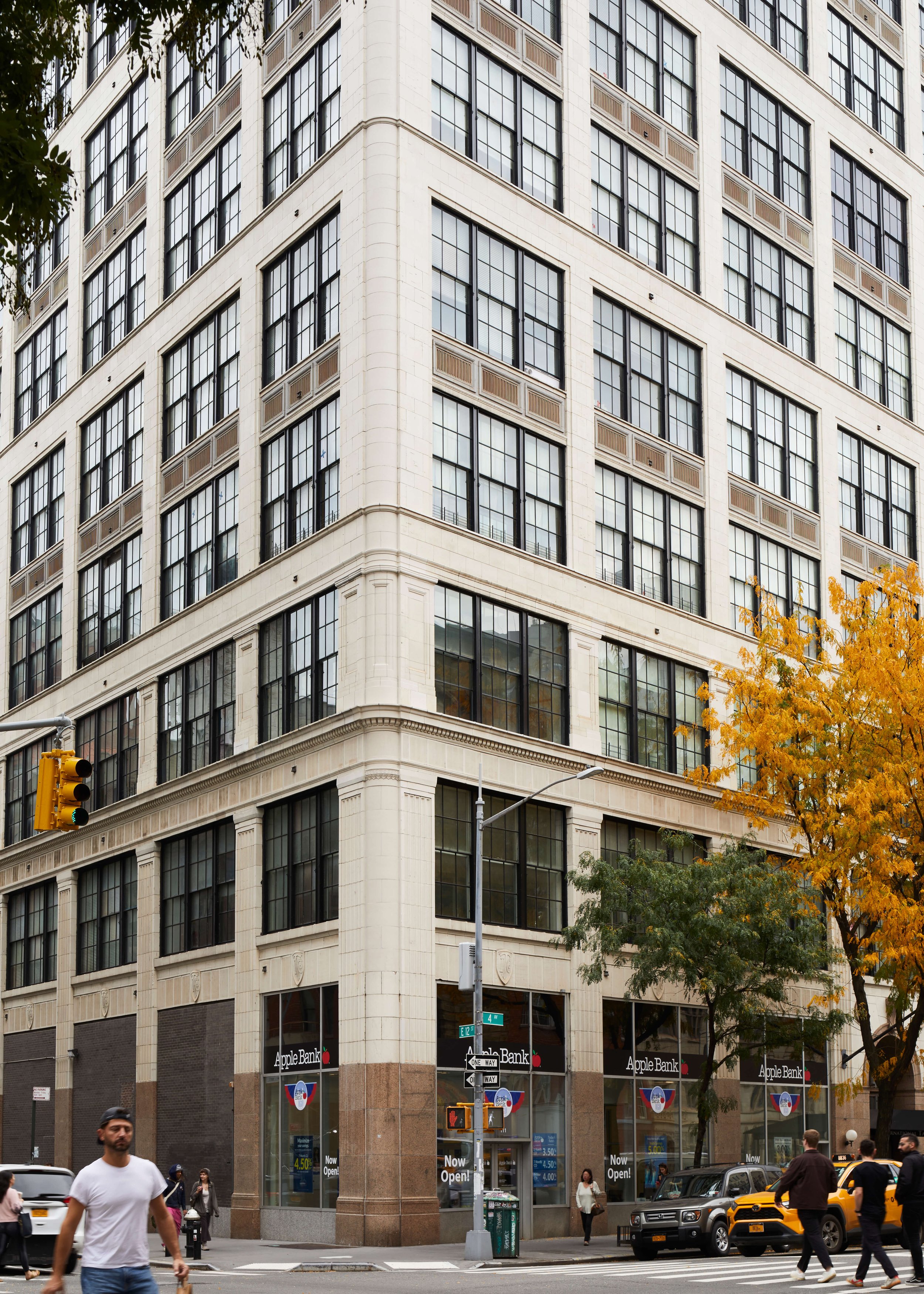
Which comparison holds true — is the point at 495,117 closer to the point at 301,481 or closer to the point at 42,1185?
the point at 301,481

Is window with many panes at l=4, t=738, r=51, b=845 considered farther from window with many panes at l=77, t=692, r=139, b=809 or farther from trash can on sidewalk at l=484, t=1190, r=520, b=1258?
trash can on sidewalk at l=484, t=1190, r=520, b=1258

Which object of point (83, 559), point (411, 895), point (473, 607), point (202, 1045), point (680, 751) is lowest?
point (202, 1045)

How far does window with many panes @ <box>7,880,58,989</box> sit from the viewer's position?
52031mm

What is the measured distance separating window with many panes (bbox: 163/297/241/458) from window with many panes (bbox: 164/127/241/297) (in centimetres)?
189

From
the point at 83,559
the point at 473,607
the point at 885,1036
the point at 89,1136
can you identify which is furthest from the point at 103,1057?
the point at 885,1036

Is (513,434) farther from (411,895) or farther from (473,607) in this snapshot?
(411,895)

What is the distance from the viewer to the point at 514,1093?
121 feet

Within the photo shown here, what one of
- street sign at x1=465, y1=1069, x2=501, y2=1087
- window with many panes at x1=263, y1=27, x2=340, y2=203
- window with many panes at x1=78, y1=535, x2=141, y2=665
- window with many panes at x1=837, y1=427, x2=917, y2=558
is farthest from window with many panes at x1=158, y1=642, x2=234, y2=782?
window with many panes at x1=837, y1=427, x2=917, y2=558

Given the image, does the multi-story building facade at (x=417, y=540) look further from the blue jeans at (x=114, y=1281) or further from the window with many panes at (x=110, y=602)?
the blue jeans at (x=114, y=1281)

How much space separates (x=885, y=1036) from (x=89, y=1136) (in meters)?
22.6

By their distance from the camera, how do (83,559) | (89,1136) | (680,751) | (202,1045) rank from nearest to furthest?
(202,1045)
(680,751)
(89,1136)
(83,559)

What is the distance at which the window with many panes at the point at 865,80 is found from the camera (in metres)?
54.9

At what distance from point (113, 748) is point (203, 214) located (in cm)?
1534

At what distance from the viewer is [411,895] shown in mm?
34906
